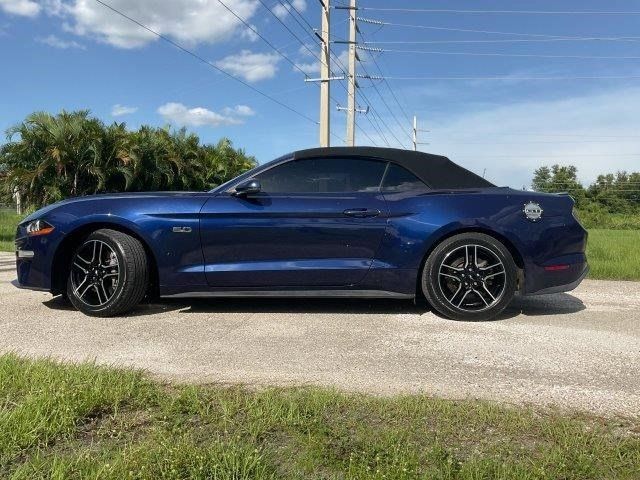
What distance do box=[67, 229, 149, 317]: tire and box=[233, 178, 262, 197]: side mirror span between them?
89 cm

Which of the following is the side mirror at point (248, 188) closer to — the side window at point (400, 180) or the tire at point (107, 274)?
the tire at point (107, 274)

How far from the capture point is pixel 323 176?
4469 millimetres

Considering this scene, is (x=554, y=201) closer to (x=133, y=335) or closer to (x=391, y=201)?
(x=391, y=201)

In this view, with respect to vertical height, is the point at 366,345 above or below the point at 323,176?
below

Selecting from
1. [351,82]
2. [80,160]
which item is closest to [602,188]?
[351,82]

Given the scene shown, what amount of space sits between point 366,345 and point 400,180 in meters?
1.56

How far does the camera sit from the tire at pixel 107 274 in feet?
13.7

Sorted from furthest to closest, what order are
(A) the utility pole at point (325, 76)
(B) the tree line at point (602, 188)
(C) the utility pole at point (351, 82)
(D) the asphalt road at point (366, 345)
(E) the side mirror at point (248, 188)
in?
(B) the tree line at point (602, 188) → (C) the utility pole at point (351, 82) → (A) the utility pole at point (325, 76) → (E) the side mirror at point (248, 188) → (D) the asphalt road at point (366, 345)

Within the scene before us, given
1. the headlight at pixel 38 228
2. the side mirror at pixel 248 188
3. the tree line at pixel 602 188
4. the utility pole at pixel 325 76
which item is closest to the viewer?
the side mirror at pixel 248 188

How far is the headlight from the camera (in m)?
4.28

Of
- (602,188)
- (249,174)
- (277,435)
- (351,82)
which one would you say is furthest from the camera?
(602,188)

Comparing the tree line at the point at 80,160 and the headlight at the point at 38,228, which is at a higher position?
the tree line at the point at 80,160

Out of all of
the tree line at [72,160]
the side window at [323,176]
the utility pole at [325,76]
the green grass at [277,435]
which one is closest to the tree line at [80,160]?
the tree line at [72,160]

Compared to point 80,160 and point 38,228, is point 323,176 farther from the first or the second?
point 80,160
